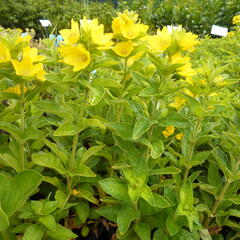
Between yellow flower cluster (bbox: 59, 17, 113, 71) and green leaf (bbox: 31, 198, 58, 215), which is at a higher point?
yellow flower cluster (bbox: 59, 17, 113, 71)

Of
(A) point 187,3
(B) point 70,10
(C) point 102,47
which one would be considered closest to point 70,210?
(C) point 102,47

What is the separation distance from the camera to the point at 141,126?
0.79m

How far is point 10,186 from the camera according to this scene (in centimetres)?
71

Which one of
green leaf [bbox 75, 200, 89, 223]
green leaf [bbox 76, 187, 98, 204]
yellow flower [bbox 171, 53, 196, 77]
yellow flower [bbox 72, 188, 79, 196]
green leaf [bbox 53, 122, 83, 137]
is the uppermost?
yellow flower [bbox 171, 53, 196, 77]

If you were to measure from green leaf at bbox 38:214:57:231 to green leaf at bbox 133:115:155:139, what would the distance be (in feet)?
0.90

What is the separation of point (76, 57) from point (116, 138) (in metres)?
0.26

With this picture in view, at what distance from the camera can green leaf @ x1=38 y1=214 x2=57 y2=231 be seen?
0.74 metres

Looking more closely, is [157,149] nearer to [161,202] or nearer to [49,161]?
[161,202]

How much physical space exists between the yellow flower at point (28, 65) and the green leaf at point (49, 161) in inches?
7.9

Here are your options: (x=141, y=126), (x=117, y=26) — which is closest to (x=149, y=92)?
(x=141, y=126)

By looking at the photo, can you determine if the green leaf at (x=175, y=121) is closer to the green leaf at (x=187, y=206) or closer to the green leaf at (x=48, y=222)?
the green leaf at (x=187, y=206)

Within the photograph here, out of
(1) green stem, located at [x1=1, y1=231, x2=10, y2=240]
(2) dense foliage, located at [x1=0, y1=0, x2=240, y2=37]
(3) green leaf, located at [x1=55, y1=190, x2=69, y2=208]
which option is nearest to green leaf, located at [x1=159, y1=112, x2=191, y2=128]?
(3) green leaf, located at [x1=55, y1=190, x2=69, y2=208]

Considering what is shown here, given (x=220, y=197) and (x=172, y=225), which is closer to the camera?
(x=172, y=225)

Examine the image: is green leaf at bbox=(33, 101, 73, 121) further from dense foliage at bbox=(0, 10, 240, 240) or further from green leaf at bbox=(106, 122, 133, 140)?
green leaf at bbox=(106, 122, 133, 140)
